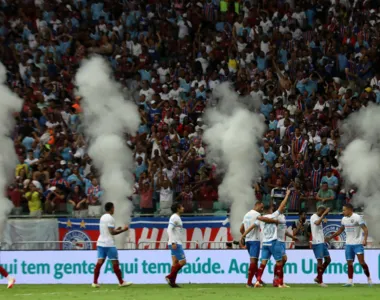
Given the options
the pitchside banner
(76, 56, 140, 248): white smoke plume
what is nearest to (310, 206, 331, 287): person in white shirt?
the pitchside banner

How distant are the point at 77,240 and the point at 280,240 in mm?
7111

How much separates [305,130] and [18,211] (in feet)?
28.0

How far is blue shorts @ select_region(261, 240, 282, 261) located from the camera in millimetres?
24812

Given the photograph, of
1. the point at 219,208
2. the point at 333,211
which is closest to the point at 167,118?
the point at 219,208

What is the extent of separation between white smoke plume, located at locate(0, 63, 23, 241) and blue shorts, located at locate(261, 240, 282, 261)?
8911 millimetres

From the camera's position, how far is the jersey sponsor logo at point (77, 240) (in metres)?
29.5

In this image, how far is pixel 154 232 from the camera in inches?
1160

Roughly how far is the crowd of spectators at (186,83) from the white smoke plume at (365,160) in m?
0.35

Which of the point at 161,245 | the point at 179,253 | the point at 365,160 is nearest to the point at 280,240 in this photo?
the point at 179,253

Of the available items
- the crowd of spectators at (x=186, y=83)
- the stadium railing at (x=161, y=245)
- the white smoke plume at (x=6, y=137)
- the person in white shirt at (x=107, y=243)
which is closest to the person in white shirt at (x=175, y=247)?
the person in white shirt at (x=107, y=243)

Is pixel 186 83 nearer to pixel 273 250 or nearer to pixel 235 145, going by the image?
pixel 235 145

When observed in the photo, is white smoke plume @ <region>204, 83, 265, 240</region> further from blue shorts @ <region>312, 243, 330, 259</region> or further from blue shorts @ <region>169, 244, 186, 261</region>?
blue shorts @ <region>169, 244, 186, 261</region>

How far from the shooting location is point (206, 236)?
2919 cm

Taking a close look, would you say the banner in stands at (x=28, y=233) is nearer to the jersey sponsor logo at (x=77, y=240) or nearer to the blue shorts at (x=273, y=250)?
the jersey sponsor logo at (x=77, y=240)
